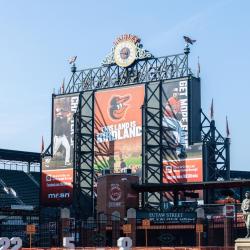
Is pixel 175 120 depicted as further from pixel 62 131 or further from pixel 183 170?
pixel 62 131

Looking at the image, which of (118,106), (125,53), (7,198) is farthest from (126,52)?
(7,198)

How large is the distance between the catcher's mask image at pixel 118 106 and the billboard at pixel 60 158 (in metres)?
5.63

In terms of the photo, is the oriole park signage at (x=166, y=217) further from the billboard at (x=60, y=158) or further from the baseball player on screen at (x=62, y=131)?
the baseball player on screen at (x=62, y=131)

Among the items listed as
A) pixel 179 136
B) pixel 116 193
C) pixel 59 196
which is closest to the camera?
pixel 116 193

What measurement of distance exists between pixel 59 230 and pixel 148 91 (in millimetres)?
28581

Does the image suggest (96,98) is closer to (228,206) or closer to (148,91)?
(148,91)

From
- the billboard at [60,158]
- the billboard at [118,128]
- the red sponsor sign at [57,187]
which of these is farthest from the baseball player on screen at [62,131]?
the billboard at [118,128]

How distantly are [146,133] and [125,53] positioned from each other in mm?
11722

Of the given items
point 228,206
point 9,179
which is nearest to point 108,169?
point 9,179

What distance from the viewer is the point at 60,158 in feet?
283

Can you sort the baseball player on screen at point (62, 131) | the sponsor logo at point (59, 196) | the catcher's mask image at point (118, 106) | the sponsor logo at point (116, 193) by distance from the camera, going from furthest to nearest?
the baseball player on screen at point (62, 131), the sponsor logo at point (59, 196), the catcher's mask image at point (118, 106), the sponsor logo at point (116, 193)

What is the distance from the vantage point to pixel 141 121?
79.2 m

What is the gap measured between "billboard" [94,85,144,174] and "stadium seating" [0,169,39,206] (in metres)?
16.4

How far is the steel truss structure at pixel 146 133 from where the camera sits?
76688 millimetres
